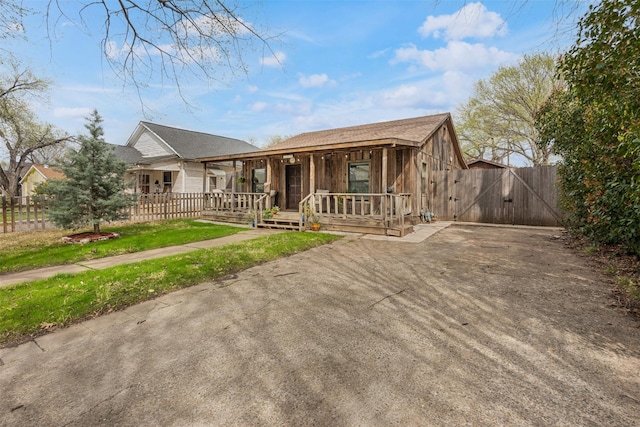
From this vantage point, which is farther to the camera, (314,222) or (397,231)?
(314,222)

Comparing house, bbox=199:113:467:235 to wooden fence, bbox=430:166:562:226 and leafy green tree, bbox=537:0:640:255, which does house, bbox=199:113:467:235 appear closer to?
wooden fence, bbox=430:166:562:226

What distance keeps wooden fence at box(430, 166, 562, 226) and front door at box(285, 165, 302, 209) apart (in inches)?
227

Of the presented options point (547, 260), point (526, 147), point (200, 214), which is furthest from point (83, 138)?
point (526, 147)

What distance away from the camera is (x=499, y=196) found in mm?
11922

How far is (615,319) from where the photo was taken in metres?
2.96

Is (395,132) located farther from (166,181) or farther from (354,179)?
(166,181)

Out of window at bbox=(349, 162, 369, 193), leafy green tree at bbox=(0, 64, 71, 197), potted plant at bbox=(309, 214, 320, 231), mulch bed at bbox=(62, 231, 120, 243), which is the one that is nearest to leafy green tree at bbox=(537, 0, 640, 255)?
window at bbox=(349, 162, 369, 193)

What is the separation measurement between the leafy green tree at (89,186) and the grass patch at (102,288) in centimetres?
364

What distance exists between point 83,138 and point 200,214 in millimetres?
6857

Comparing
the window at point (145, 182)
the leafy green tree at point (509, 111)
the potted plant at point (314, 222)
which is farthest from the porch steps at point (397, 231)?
the window at point (145, 182)

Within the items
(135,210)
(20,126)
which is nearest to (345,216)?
(135,210)

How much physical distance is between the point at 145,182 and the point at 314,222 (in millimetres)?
15443

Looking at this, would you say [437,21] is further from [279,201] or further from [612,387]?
[279,201]

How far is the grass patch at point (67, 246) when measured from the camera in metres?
5.36
